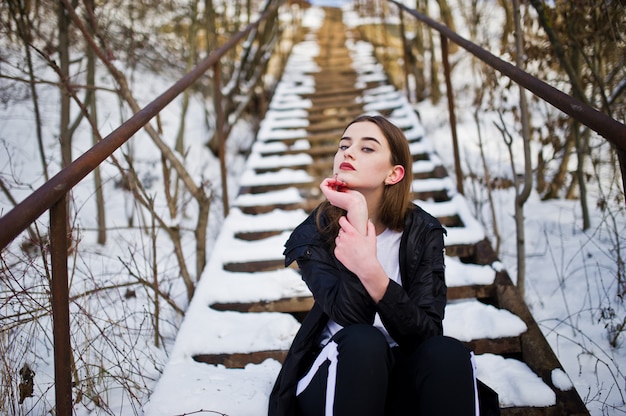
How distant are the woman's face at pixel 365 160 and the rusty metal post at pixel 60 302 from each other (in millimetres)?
766

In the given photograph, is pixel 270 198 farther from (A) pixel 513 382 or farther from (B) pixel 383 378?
(B) pixel 383 378

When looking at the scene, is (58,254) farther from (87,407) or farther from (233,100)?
(233,100)

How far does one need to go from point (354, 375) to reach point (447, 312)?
104 centimetres

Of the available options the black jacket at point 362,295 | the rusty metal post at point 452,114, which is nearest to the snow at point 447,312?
the rusty metal post at point 452,114

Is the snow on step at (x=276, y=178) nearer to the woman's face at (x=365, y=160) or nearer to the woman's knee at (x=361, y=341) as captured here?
the woman's face at (x=365, y=160)

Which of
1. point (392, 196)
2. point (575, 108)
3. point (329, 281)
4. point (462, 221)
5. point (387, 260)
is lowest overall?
point (329, 281)

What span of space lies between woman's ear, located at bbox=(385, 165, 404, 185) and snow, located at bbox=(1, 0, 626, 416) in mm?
822

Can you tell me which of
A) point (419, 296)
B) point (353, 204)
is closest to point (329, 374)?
point (419, 296)

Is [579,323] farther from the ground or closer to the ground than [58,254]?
farther from the ground

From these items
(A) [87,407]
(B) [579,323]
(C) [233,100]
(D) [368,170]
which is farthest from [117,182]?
(B) [579,323]

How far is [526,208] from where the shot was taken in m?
3.57

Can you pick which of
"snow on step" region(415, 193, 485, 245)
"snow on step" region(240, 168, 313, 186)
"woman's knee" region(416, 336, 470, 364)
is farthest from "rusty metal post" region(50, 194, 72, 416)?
"snow on step" region(240, 168, 313, 186)

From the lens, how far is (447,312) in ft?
6.82

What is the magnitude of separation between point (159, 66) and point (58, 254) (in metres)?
4.82
